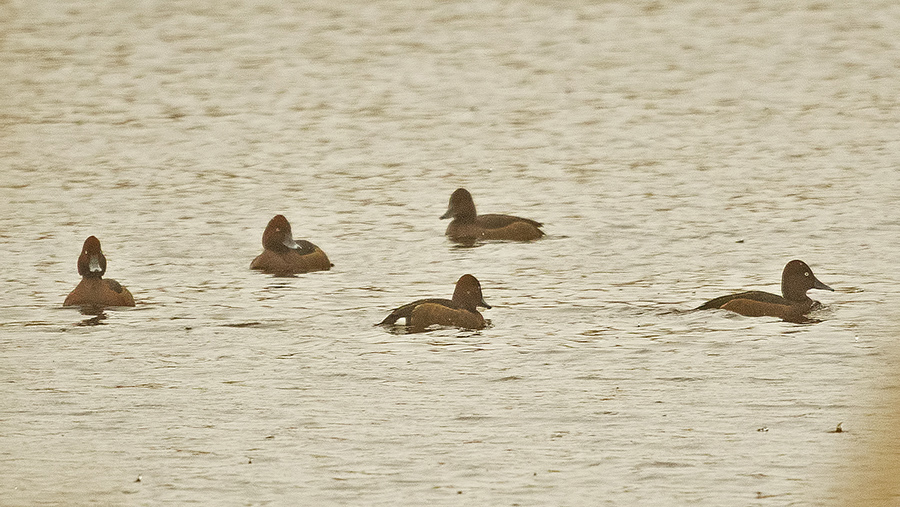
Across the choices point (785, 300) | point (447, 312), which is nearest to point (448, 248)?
point (447, 312)

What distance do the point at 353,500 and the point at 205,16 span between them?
24.3 metres

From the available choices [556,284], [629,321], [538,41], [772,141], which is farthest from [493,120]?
[629,321]

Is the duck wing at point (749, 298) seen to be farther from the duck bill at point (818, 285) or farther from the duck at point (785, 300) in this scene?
the duck bill at point (818, 285)

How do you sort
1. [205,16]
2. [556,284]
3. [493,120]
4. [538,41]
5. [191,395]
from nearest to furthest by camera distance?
[191,395], [556,284], [493,120], [538,41], [205,16]

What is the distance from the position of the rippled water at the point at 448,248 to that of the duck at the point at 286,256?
0.28m

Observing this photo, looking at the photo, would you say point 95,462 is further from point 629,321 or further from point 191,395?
point 629,321

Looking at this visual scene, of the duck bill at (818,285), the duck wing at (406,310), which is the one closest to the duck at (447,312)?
the duck wing at (406,310)

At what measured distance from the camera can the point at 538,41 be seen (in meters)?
29.6

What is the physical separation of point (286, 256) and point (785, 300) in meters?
4.54

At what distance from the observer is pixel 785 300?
1398cm

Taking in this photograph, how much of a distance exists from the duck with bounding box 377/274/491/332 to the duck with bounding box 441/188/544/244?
12.0 ft

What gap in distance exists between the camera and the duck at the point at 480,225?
17234mm

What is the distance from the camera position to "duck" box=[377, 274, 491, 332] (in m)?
13.4

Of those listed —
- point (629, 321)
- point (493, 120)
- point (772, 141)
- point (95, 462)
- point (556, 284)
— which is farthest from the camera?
point (493, 120)
